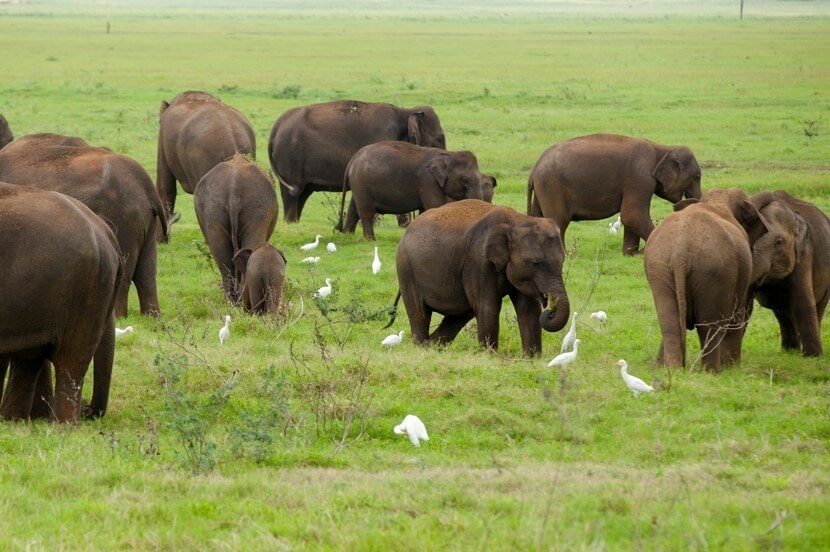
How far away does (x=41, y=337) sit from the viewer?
28.8 feet

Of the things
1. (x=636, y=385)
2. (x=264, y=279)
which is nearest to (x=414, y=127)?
(x=264, y=279)

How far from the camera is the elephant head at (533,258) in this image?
11.6m

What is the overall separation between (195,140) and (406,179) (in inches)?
119

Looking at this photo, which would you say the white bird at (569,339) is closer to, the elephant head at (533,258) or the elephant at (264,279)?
the elephant head at (533,258)

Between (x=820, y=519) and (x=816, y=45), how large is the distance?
74.2 m

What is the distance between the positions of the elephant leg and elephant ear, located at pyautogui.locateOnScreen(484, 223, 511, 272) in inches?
55.1

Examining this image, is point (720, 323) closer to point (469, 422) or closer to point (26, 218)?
point (469, 422)

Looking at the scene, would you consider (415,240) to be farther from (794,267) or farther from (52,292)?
(52,292)

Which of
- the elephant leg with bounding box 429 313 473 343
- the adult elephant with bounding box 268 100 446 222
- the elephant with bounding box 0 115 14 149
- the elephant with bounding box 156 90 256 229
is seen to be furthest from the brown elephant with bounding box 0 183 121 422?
the adult elephant with bounding box 268 100 446 222

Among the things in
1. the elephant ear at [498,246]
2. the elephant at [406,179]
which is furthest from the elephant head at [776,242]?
the elephant at [406,179]

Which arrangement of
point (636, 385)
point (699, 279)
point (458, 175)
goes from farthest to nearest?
1. point (458, 175)
2. point (699, 279)
3. point (636, 385)

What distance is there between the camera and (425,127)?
22.1m

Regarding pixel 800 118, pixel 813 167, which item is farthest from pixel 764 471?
pixel 800 118

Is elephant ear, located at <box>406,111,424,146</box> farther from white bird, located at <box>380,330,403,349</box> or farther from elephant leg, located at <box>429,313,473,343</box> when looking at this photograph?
white bird, located at <box>380,330,403,349</box>
